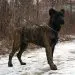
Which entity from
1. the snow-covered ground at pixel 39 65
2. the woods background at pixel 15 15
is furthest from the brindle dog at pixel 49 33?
the woods background at pixel 15 15

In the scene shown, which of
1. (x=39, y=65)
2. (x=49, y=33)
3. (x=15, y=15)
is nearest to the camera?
(x=49, y=33)

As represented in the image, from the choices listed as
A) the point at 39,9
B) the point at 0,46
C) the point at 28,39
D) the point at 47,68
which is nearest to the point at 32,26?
the point at 28,39

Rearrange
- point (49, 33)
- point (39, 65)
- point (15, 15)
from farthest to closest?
point (15, 15) → point (39, 65) → point (49, 33)

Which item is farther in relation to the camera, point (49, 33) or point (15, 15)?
point (15, 15)

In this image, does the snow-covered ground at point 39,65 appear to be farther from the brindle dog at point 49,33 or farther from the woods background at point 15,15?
the woods background at point 15,15

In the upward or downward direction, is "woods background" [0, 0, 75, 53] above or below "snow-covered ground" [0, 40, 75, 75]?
above

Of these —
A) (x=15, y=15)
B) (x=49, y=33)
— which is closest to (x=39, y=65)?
(x=49, y=33)

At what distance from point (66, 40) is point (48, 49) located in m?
9.60

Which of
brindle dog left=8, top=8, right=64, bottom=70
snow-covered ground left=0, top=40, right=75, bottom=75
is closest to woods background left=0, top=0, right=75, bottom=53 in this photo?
snow-covered ground left=0, top=40, right=75, bottom=75

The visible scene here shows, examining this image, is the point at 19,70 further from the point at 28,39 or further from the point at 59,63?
the point at 59,63

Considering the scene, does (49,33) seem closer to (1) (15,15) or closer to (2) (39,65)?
(2) (39,65)

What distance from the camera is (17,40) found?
9398 mm

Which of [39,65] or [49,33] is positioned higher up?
[49,33]

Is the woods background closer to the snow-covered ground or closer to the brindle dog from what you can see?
the snow-covered ground
